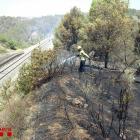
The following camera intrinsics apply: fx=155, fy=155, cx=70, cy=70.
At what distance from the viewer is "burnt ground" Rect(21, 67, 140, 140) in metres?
5.11

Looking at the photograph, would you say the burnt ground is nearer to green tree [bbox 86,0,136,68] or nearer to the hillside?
the hillside

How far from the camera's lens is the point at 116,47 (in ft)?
38.9

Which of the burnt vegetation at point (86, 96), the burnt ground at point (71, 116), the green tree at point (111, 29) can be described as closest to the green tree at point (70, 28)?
the burnt vegetation at point (86, 96)

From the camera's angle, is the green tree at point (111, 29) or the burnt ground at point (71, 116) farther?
the green tree at point (111, 29)

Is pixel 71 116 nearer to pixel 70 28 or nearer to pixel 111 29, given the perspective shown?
pixel 111 29

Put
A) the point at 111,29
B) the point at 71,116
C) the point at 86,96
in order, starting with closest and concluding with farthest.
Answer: the point at 71,116
the point at 86,96
the point at 111,29

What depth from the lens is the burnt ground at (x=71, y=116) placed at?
511 cm

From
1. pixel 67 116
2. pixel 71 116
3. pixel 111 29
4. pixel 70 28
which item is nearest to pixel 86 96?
pixel 71 116

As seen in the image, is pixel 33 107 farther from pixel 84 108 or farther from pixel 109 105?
pixel 109 105

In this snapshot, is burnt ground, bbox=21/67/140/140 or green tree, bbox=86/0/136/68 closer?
burnt ground, bbox=21/67/140/140

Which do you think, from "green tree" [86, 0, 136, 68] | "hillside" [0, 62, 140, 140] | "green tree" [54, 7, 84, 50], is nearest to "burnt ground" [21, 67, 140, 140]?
"hillside" [0, 62, 140, 140]

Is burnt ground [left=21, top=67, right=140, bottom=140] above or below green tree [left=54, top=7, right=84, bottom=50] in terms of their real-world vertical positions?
below

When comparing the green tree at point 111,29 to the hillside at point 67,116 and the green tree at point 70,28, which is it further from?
the green tree at point 70,28

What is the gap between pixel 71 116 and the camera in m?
6.07
